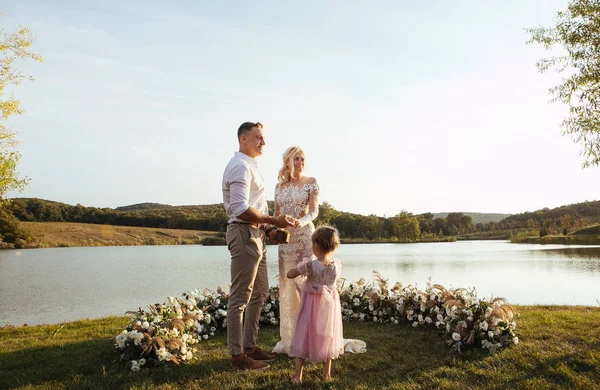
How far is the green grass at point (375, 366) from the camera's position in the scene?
13.0 ft

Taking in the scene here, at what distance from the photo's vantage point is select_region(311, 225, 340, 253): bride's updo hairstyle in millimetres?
4172

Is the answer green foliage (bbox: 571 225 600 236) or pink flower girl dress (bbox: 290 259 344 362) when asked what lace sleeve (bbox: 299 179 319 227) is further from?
green foliage (bbox: 571 225 600 236)

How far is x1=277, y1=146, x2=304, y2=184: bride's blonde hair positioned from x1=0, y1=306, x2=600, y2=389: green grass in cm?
231

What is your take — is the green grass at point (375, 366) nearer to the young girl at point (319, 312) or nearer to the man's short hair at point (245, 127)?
the young girl at point (319, 312)

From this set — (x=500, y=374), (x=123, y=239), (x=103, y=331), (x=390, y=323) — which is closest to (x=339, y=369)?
(x=500, y=374)

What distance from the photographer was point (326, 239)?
4.17m

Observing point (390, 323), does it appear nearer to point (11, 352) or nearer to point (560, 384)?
point (560, 384)

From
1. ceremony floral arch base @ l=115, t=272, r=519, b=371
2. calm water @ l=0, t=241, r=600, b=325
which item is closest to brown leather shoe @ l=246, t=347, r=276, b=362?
ceremony floral arch base @ l=115, t=272, r=519, b=371

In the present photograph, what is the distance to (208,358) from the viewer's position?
5.05m

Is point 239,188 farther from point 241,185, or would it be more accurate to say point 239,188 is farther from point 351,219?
point 351,219

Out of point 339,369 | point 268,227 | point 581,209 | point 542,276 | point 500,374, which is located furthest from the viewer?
point 581,209

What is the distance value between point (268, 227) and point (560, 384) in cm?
329

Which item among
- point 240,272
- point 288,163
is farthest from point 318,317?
point 288,163

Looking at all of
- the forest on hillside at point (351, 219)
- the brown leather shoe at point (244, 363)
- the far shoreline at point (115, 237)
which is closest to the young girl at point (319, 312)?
the brown leather shoe at point (244, 363)
